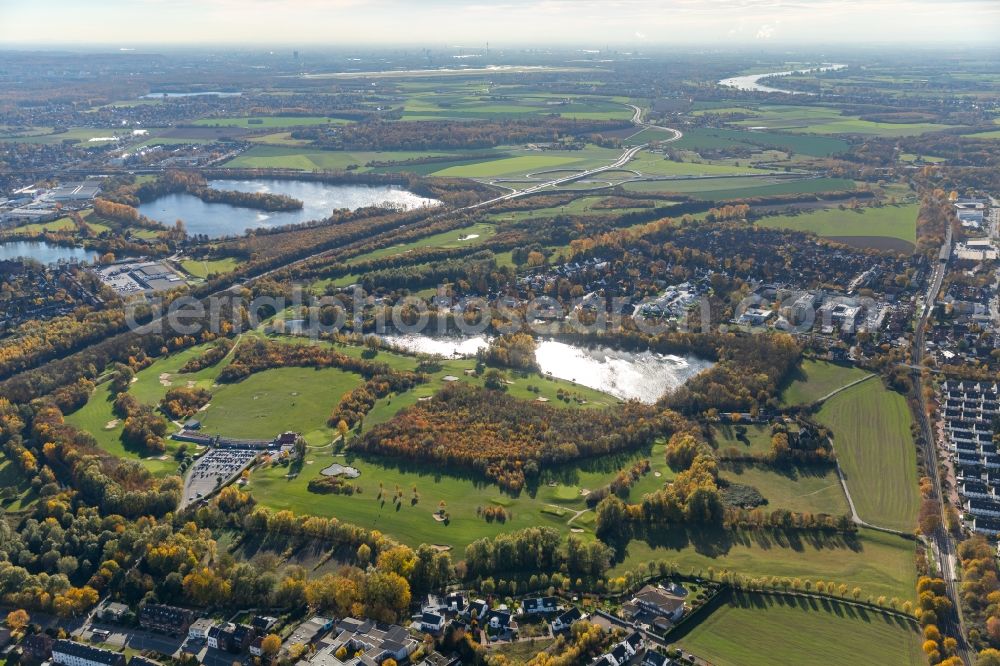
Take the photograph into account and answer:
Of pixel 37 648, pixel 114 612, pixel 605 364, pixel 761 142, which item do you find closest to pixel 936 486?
pixel 605 364

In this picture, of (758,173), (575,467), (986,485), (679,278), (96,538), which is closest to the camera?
(96,538)

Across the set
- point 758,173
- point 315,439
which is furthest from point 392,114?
point 315,439

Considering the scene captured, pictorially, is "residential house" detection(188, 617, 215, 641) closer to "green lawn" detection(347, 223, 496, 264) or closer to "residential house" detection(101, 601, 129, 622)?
"residential house" detection(101, 601, 129, 622)

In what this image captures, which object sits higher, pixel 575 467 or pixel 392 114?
pixel 392 114

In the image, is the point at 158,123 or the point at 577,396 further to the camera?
the point at 158,123

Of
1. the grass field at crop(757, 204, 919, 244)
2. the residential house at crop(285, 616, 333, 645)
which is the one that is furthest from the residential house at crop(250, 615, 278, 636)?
the grass field at crop(757, 204, 919, 244)

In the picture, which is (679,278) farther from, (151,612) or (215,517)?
(151,612)

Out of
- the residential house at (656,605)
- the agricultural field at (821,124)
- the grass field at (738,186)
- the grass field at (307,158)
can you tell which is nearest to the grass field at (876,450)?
the residential house at (656,605)
